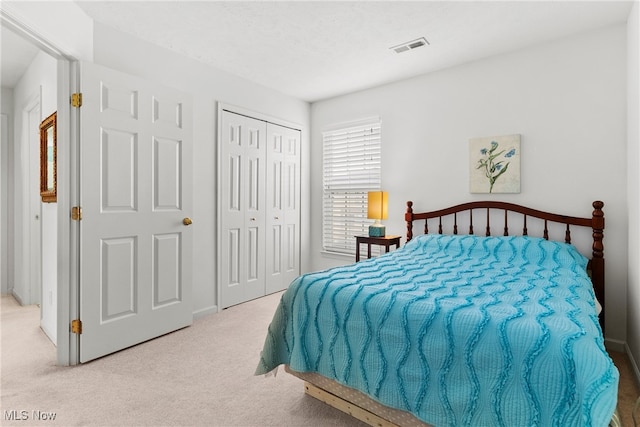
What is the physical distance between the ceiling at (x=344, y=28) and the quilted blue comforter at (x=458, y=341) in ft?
6.04

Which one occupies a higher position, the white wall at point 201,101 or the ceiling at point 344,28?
the ceiling at point 344,28

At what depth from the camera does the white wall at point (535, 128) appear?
8.81 ft

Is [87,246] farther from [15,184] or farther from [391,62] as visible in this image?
[391,62]

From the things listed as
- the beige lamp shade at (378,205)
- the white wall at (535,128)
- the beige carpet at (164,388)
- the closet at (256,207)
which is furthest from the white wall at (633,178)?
the closet at (256,207)

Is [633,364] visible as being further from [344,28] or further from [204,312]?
[204,312]

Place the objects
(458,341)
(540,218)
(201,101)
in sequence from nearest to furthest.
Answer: (458,341) < (540,218) < (201,101)

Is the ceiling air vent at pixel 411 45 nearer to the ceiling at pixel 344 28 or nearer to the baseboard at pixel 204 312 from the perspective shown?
the ceiling at pixel 344 28

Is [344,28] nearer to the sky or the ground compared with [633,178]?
nearer to the sky

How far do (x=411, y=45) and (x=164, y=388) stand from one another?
3213 mm

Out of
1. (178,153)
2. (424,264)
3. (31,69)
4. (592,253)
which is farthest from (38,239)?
(592,253)

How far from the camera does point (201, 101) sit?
3.38 meters

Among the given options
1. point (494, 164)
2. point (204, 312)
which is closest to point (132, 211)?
point (204, 312)

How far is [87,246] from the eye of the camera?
2408mm

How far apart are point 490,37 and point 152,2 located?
2.65m
